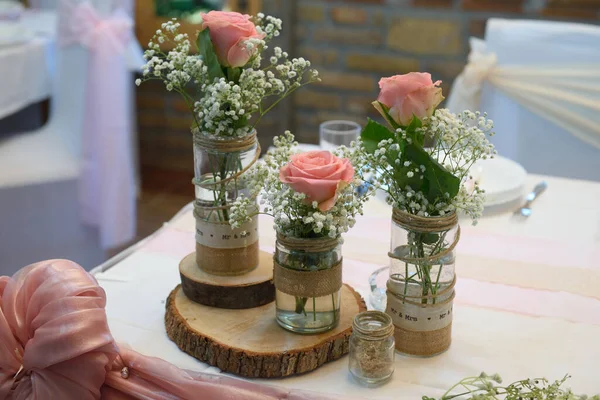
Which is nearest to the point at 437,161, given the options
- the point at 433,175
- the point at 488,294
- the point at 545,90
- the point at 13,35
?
the point at 433,175

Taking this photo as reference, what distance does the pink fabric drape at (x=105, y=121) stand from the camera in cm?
212

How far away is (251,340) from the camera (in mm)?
921

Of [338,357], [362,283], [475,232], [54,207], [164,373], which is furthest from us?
[54,207]

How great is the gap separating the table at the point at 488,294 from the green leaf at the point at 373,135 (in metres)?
0.27

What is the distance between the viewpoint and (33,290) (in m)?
0.86

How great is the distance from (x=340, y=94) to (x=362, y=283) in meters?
2.21

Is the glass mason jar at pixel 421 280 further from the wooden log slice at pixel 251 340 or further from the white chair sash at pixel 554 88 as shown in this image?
the white chair sash at pixel 554 88

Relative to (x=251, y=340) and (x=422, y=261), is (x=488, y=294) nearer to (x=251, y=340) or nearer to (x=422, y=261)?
(x=422, y=261)

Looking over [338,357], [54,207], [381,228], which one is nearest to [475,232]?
[381,228]

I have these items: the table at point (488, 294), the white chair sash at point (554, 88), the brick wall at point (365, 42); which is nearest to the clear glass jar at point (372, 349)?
the table at point (488, 294)

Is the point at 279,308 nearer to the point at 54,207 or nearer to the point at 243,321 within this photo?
the point at 243,321

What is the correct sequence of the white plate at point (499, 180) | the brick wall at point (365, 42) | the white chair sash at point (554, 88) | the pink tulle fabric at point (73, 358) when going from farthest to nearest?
1. the brick wall at point (365, 42)
2. the white chair sash at point (554, 88)
3. the white plate at point (499, 180)
4. the pink tulle fabric at point (73, 358)

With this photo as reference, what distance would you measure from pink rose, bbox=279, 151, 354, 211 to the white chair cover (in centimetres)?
121

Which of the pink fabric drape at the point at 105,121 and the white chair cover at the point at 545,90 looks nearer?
the white chair cover at the point at 545,90
